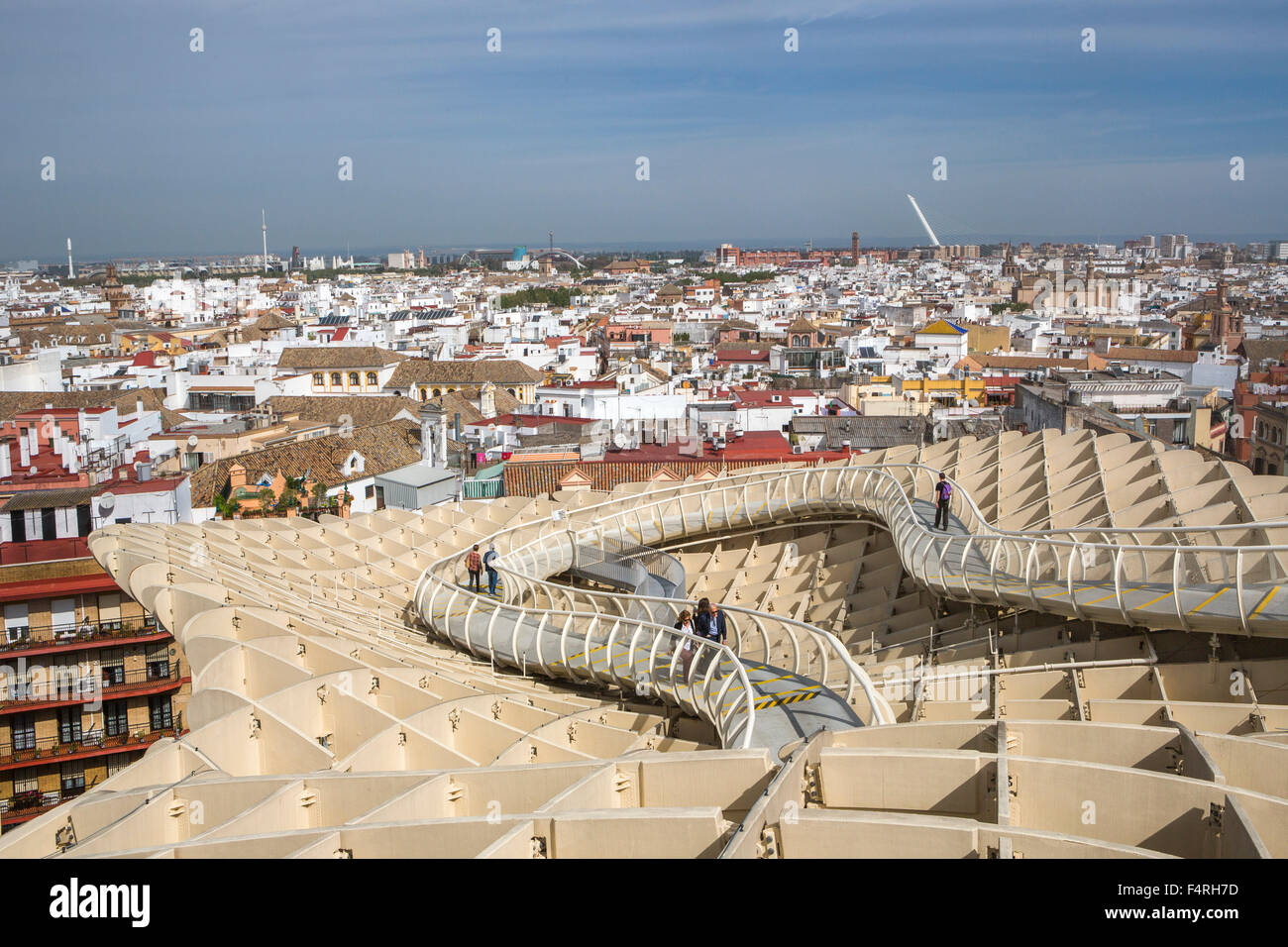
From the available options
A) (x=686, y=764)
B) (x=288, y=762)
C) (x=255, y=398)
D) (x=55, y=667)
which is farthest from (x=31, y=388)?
(x=686, y=764)

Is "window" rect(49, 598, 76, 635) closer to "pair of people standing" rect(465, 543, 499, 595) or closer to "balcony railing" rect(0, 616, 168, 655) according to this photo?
"balcony railing" rect(0, 616, 168, 655)

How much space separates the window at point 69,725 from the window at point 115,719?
17.1 inches

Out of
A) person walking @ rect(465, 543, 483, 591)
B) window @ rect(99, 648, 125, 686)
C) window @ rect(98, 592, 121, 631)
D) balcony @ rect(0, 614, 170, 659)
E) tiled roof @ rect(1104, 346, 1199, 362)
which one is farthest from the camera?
tiled roof @ rect(1104, 346, 1199, 362)

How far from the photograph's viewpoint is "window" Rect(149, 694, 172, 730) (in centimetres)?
2008

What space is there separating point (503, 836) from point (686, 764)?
1507 mm

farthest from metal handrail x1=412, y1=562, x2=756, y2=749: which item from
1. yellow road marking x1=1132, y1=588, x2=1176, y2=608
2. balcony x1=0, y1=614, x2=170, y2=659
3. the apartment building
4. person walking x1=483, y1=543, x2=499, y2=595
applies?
balcony x1=0, y1=614, x2=170, y2=659

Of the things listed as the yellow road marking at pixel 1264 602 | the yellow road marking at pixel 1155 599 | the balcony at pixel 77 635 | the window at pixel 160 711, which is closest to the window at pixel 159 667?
the window at pixel 160 711

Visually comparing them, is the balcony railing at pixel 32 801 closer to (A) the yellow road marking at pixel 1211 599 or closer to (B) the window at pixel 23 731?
(B) the window at pixel 23 731

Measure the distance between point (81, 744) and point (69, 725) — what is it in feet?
1.28

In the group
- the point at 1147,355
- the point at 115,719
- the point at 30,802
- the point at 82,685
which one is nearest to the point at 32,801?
the point at 30,802

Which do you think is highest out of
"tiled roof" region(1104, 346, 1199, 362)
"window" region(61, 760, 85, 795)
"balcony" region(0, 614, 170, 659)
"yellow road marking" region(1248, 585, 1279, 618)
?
"tiled roof" region(1104, 346, 1199, 362)

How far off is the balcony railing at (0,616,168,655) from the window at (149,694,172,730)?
1.30 meters

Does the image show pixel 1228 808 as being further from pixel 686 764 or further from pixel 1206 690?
pixel 1206 690

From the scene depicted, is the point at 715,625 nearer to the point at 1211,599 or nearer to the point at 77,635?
the point at 1211,599
